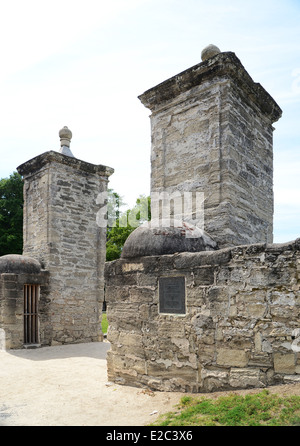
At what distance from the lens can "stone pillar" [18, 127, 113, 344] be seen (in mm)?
9477

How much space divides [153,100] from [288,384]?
5.30 metres

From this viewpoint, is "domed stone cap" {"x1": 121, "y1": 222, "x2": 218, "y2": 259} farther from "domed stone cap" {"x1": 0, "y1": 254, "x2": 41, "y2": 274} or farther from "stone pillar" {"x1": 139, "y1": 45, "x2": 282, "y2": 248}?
"domed stone cap" {"x1": 0, "y1": 254, "x2": 41, "y2": 274}

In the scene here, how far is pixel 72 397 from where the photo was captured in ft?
14.8

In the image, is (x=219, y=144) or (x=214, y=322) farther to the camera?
(x=219, y=144)

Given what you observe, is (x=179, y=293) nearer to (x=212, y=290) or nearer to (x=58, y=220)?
(x=212, y=290)

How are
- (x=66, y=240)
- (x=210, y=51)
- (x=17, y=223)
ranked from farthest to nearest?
(x=17, y=223) < (x=66, y=240) < (x=210, y=51)

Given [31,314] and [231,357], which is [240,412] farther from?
[31,314]

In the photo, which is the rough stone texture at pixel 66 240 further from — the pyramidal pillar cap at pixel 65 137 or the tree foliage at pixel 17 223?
the tree foliage at pixel 17 223

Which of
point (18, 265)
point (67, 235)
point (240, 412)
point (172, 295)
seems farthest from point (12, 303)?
point (240, 412)

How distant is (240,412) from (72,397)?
2303 millimetres

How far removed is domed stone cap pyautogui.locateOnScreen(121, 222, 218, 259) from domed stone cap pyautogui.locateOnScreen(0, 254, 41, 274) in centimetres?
467

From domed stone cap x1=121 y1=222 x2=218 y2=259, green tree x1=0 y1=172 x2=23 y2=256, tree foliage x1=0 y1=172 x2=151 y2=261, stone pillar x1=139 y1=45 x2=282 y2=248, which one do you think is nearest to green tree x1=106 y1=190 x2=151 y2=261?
tree foliage x1=0 y1=172 x2=151 y2=261

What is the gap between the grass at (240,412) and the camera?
2.93 m
